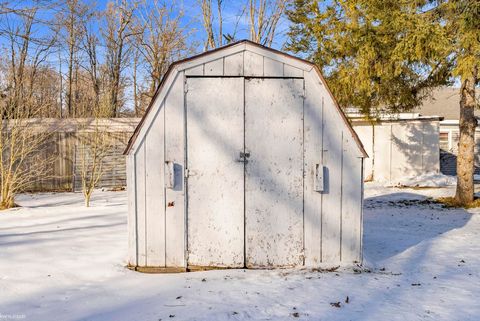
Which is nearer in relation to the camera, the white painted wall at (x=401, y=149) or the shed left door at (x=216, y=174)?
the shed left door at (x=216, y=174)

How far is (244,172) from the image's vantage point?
436 centimetres

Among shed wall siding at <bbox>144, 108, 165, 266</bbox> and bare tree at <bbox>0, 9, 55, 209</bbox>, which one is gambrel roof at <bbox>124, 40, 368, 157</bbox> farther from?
bare tree at <bbox>0, 9, 55, 209</bbox>

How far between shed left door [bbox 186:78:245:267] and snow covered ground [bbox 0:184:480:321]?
0.31 meters

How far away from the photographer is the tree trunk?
931cm

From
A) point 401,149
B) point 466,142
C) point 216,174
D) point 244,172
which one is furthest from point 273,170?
point 401,149

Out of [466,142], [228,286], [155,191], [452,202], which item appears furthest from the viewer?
[452,202]

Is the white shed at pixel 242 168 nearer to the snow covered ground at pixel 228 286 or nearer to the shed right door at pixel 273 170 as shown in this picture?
the shed right door at pixel 273 170

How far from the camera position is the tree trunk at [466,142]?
30.6 ft

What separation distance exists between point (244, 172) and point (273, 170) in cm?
38

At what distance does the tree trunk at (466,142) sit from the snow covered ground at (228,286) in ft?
→ 13.2

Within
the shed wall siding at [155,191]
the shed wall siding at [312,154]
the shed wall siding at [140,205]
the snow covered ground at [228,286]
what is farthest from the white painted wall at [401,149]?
the shed wall siding at [140,205]

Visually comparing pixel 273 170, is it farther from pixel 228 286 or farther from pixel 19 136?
pixel 19 136

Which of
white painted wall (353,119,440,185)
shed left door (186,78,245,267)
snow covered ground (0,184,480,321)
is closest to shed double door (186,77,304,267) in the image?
shed left door (186,78,245,267)

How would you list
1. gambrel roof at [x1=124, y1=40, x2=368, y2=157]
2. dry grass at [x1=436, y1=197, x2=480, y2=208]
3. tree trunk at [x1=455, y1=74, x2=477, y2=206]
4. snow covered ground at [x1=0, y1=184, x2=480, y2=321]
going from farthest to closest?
dry grass at [x1=436, y1=197, x2=480, y2=208]
tree trunk at [x1=455, y1=74, x2=477, y2=206]
gambrel roof at [x1=124, y1=40, x2=368, y2=157]
snow covered ground at [x1=0, y1=184, x2=480, y2=321]
